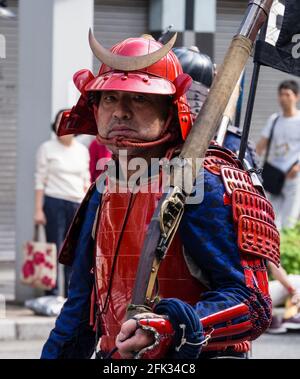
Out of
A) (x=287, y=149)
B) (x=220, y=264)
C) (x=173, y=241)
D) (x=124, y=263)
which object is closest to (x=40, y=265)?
(x=287, y=149)

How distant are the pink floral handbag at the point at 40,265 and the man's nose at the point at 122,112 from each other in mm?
6614

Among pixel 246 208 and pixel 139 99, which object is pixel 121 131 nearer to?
pixel 139 99

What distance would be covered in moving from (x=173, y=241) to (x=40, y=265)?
6.87m

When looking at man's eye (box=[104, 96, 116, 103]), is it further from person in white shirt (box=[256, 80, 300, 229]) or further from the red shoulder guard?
person in white shirt (box=[256, 80, 300, 229])

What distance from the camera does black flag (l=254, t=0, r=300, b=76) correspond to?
4.39 metres

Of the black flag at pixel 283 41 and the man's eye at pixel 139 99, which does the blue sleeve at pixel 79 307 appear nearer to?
the man's eye at pixel 139 99

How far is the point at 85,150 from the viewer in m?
10.7

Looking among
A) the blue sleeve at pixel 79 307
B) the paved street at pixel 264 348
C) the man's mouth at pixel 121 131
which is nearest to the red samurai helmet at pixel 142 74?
the man's mouth at pixel 121 131

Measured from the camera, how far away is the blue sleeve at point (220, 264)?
365cm

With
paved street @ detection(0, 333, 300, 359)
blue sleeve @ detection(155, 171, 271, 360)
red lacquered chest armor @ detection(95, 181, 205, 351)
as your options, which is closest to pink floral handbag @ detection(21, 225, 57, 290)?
paved street @ detection(0, 333, 300, 359)

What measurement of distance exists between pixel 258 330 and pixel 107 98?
2.75 ft

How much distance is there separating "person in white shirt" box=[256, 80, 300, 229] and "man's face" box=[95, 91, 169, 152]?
306 inches

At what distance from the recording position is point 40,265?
1055 cm
